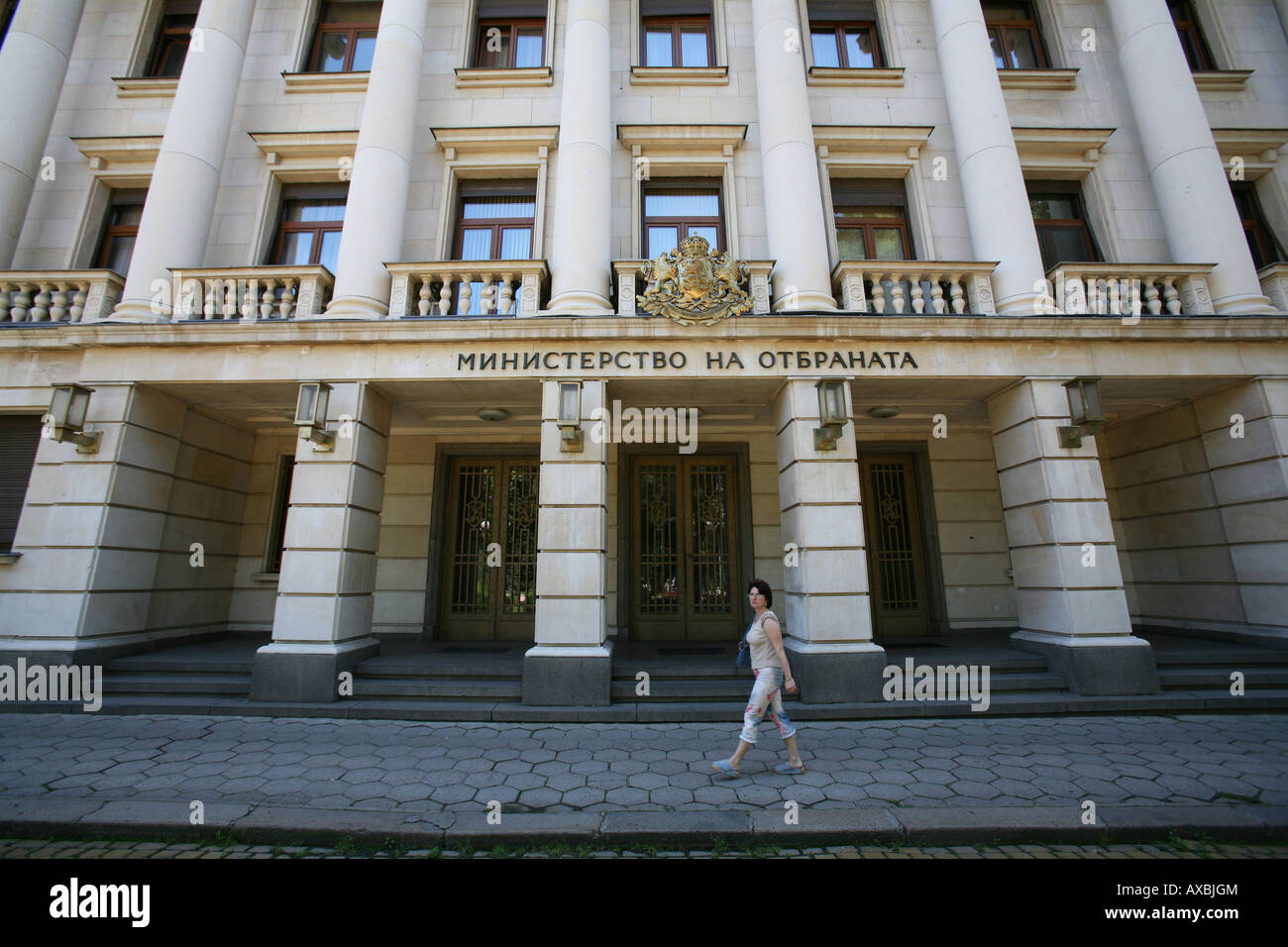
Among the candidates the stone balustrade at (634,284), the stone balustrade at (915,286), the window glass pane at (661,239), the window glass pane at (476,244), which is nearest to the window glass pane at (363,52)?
the window glass pane at (476,244)

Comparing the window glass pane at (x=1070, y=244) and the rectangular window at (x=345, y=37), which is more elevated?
the rectangular window at (x=345, y=37)

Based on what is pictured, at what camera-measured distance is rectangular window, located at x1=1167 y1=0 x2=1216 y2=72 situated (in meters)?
11.2

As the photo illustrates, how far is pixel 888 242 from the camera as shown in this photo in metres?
10.2

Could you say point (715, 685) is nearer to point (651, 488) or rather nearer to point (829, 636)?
point (829, 636)

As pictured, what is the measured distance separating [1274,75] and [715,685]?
1680cm

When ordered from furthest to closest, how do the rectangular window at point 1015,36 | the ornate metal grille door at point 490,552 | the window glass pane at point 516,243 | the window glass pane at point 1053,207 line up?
the rectangular window at point 1015,36 → the window glass pane at point 1053,207 → the ornate metal grille door at point 490,552 → the window glass pane at point 516,243

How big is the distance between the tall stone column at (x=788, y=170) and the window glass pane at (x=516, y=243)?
4.43 meters

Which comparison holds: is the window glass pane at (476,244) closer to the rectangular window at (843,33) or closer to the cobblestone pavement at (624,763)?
the rectangular window at (843,33)

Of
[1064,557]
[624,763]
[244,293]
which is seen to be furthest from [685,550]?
[244,293]

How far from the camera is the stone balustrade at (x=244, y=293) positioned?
8453 mm

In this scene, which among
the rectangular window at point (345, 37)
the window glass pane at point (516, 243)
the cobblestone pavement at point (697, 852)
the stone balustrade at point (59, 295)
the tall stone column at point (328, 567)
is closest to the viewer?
the cobblestone pavement at point (697, 852)

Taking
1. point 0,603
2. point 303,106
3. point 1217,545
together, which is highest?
point 303,106
